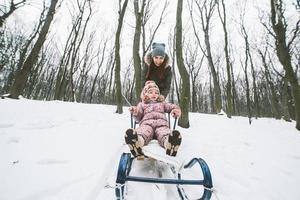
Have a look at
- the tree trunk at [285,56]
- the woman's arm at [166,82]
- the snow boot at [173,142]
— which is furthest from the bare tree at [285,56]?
the snow boot at [173,142]

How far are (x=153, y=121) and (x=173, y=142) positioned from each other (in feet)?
2.44

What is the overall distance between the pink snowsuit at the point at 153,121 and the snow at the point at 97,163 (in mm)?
402

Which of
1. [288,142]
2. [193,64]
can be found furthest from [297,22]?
[193,64]

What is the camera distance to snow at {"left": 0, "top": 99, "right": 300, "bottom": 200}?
2.05 metres

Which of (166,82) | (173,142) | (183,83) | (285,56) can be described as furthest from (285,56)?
(173,142)

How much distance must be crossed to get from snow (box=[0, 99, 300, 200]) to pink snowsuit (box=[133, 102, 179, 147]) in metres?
0.40

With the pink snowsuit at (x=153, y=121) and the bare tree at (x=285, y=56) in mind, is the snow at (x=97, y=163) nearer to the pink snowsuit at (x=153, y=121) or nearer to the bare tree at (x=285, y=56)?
the pink snowsuit at (x=153, y=121)

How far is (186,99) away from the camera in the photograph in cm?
566

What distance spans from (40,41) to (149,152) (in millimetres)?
6974

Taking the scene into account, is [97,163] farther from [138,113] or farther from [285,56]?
[285,56]

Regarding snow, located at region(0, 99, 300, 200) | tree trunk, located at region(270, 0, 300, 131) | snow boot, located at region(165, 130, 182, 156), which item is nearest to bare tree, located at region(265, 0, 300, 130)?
tree trunk, located at region(270, 0, 300, 131)

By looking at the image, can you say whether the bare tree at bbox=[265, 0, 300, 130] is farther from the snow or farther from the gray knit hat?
the gray knit hat

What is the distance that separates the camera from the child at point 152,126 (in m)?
2.41

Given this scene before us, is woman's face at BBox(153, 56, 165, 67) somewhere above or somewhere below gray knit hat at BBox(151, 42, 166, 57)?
below
